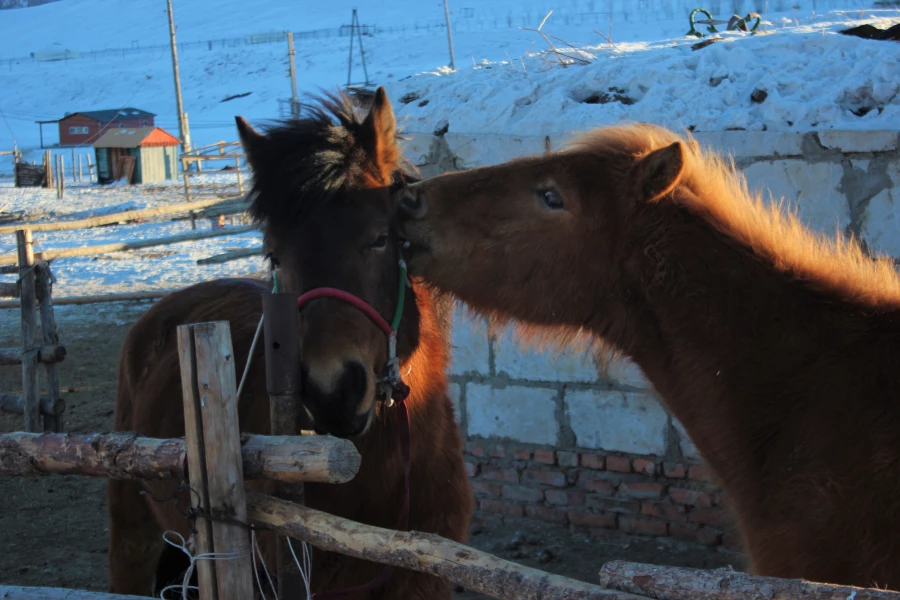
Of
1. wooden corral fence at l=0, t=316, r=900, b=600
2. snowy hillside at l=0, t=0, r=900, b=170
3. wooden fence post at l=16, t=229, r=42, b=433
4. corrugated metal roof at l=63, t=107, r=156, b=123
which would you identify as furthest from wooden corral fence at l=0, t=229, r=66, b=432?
corrugated metal roof at l=63, t=107, r=156, b=123

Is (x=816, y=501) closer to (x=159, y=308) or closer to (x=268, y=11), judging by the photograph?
(x=159, y=308)

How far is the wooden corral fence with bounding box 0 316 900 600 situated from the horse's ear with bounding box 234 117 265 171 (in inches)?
26.4

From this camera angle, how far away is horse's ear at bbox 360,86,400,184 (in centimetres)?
270

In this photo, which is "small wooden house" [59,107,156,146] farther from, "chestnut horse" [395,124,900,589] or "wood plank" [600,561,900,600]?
"wood plank" [600,561,900,600]

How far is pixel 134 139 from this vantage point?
113ft

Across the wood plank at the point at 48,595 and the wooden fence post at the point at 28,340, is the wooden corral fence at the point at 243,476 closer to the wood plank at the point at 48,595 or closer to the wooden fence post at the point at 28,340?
the wood plank at the point at 48,595

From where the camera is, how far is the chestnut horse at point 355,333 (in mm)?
2350

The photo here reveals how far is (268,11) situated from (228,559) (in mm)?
108824

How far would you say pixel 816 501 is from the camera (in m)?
2.18

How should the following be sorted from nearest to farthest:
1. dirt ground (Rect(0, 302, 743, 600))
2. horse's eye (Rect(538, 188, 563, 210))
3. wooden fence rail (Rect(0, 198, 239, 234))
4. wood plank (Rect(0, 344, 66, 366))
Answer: horse's eye (Rect(538, 188, 563, 210)) < dirt ground (Rect(0, 302, 743, 600)) < wood plank (Rect(0, 344, 66, 366)) < wooden fence rail (Rect(0, 198, 239, 234))

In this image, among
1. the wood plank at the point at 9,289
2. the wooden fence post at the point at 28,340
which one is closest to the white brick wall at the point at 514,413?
the wooden fence post at the point at 28,340

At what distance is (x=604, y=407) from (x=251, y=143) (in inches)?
115

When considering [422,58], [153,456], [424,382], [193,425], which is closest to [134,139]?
Answer: [422,58]

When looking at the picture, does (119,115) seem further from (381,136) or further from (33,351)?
(381,136)
